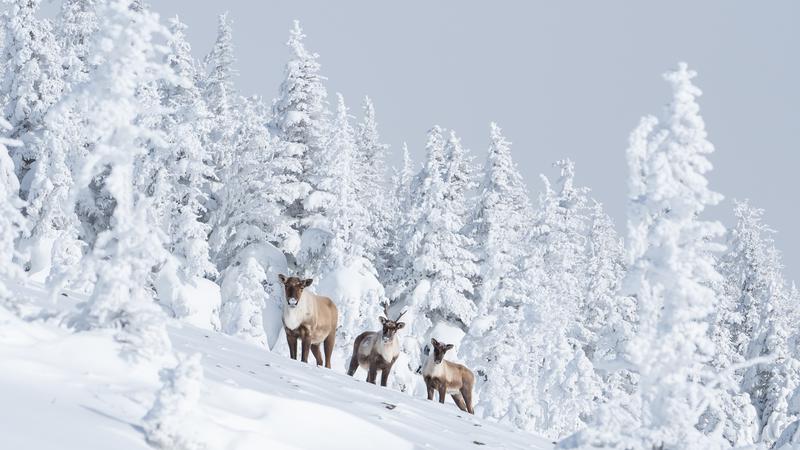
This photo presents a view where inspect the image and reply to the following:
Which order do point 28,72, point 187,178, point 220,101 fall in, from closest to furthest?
1. point 28,72
2. point 187,178
3. point 220,101

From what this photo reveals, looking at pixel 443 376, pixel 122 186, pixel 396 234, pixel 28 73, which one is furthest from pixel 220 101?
pixel 122 186

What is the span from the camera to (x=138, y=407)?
286 inches

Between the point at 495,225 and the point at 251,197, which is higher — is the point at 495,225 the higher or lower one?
the higher one

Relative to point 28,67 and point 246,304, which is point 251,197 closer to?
point 246,304

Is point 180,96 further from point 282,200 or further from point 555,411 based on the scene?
point 555,411

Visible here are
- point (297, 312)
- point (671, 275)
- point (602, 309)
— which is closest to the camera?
point (671, 275)

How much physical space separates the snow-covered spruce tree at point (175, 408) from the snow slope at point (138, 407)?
8 cm

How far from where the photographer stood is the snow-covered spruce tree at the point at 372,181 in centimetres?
4144

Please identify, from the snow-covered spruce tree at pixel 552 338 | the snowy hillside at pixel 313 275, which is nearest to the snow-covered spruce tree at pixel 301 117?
the snowy hillside at pixel 313 275

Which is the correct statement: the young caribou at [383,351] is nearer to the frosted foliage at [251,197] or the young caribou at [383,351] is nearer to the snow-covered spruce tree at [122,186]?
the snow-covered spruce tree at [122,186]

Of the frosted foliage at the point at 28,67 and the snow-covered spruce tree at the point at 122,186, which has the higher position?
the frosted foliage at the point at 28,67

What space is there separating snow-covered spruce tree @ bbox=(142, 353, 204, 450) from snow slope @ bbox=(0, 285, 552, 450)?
8 centimetres

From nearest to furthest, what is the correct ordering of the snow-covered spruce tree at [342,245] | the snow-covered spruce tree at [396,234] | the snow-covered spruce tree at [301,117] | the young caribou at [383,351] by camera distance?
the young caribou at [383,351] < the snow-covered spruce tree at [342,245] < the snow-covered spruce tree at [301,117] < the snow-covered spruce tree at [396,234]

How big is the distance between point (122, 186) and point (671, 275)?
15.2ft
